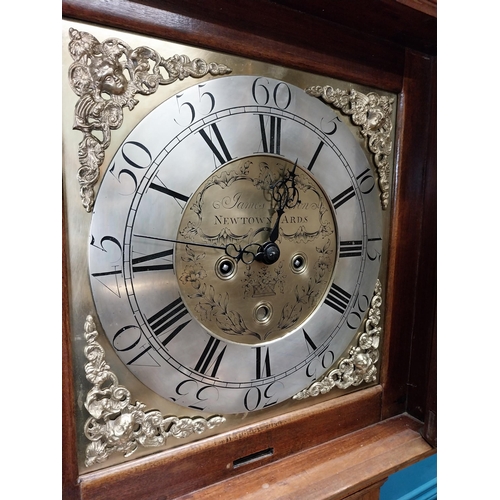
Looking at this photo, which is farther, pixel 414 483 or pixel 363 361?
pixel 414 483

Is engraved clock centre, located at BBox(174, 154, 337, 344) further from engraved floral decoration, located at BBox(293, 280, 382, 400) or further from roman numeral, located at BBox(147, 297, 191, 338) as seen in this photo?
engraved floral decoration, located at BBox(293, 280, 382, 400)

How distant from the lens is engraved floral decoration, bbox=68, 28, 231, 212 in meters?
0.57

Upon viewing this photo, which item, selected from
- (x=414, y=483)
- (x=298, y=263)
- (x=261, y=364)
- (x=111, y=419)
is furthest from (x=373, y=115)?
(x=414, y=483)

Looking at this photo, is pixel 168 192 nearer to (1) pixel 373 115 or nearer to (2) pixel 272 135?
(2) pixel 272 135

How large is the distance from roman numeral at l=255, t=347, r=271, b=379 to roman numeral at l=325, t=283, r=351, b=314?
170mm

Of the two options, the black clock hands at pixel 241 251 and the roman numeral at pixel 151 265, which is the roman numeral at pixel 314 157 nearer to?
the black clock hands at pixel 241 251

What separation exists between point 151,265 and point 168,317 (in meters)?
0.09

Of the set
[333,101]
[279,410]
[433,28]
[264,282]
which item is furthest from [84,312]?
[433,28]

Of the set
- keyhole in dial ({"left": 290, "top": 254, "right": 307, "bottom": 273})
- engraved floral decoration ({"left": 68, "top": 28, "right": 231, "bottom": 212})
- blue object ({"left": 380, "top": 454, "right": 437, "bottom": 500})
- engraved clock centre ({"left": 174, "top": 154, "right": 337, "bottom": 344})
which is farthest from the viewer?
blue object ({"left": 380, "top": 454, "right": 437, "bottom": 500})

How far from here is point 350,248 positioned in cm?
85

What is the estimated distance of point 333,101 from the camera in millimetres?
788

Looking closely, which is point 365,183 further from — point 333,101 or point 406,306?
point 406,306

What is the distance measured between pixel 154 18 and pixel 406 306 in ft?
2.55

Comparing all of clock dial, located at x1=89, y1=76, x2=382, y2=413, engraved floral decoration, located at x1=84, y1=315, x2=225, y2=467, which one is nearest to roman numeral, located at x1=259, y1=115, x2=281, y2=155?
clock dial, located at x1=89, y1=76, x2=382, y2=413
